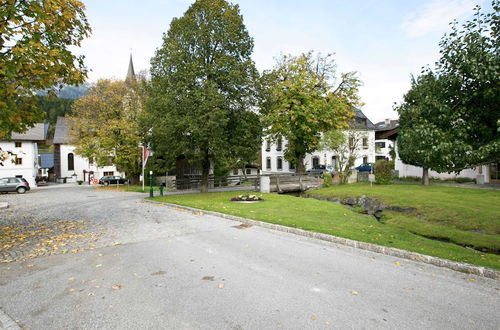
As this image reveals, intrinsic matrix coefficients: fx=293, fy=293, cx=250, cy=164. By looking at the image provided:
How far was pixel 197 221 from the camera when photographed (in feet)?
37.0

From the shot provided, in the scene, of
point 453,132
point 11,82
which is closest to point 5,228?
point 11,82

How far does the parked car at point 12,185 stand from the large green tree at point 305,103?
2575cm

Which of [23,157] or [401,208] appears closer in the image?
[401,208]

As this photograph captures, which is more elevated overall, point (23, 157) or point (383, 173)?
point (23, 157)

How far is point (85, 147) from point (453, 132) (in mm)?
34788

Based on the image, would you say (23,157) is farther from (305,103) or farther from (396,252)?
(396,252)

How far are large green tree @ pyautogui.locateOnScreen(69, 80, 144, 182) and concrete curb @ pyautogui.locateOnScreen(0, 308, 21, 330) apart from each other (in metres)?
28.8

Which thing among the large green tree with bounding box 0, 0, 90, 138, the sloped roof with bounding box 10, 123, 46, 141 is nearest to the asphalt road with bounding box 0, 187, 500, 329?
the large green tree with bounding box 0, 0, 90, 138

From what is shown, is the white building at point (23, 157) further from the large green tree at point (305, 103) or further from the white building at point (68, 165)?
the large green tree at point (305, 103)

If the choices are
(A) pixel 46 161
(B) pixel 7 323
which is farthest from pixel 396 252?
(A) pixel 46 161

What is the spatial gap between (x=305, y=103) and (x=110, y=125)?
20931 mm

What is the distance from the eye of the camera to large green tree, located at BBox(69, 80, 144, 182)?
31844mm

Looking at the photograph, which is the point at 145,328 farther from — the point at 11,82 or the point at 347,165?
the point at 347,165

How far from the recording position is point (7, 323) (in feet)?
12.8
